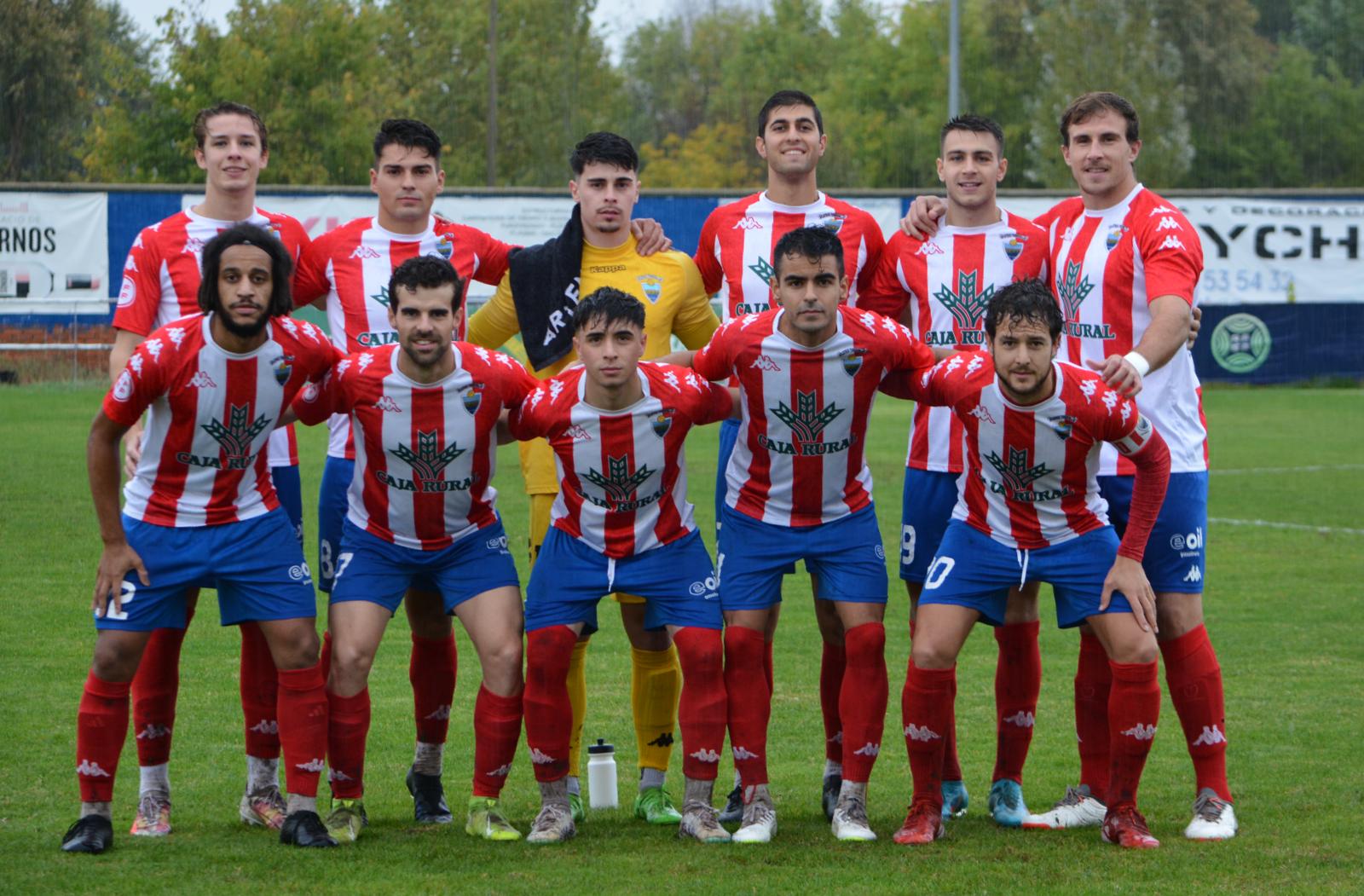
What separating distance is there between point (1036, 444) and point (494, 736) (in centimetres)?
198

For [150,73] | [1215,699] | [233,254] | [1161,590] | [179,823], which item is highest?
[150,73]

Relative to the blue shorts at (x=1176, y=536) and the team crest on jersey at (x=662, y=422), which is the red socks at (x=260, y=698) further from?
the blue shorts at (x=1176, y=536)

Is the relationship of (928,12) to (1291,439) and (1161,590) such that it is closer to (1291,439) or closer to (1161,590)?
(1291,439)

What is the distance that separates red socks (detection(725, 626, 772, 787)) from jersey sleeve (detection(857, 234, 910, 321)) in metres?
1.38

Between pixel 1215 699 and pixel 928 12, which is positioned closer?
pixel 1215 699

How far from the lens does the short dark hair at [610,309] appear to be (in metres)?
5.36

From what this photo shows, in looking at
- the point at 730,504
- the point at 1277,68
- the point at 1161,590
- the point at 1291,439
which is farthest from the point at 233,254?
the point at 1277,68

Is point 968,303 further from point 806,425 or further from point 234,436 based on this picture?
point 234,436

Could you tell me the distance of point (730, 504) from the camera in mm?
5660

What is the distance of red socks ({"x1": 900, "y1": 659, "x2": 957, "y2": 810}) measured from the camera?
5332 mm

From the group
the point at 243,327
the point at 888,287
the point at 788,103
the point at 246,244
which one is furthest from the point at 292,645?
the point at 788,103

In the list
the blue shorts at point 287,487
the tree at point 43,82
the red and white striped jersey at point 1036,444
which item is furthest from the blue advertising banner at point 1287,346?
the tree at point 43,82

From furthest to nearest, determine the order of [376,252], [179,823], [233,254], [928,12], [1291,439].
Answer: [928,12] → [1291,439] → [376,252] → [179,823] → [233,254]

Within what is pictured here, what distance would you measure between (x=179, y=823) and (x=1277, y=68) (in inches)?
2159
